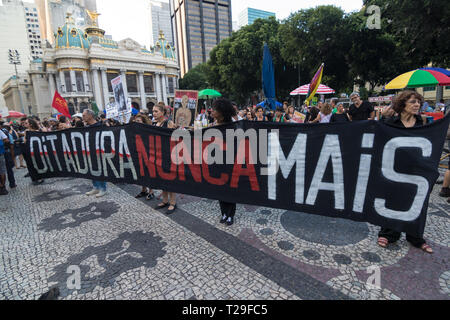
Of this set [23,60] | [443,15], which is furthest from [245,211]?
[23,60]

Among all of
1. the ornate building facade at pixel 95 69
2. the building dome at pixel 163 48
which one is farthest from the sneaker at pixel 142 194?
the building dome at pixel 163 48

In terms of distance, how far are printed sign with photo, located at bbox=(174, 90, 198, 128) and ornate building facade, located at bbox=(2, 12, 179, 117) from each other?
175 ft

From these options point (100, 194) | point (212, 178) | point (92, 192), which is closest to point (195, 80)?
point (92, 192)

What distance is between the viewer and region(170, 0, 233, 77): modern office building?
367 feet

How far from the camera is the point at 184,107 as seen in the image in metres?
5.61

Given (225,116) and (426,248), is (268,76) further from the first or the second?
(426,248)

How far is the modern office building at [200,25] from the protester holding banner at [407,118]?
12060 centimetres

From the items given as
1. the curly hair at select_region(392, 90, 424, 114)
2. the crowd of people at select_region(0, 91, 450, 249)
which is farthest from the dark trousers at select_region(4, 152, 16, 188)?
the curly hair at select_region(392, 90, 424, 114)

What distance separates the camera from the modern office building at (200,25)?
112m

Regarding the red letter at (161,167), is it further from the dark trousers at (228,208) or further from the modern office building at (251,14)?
the modern office building at (251,14)

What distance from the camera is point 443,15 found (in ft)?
39.0

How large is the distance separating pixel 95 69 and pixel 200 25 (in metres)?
75.0

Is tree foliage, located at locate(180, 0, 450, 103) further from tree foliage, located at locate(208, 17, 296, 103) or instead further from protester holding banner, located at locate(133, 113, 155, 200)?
protester holding banner, located at locate(133, 113, 155, 200)

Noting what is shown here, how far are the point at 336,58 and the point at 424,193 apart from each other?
22260mm
